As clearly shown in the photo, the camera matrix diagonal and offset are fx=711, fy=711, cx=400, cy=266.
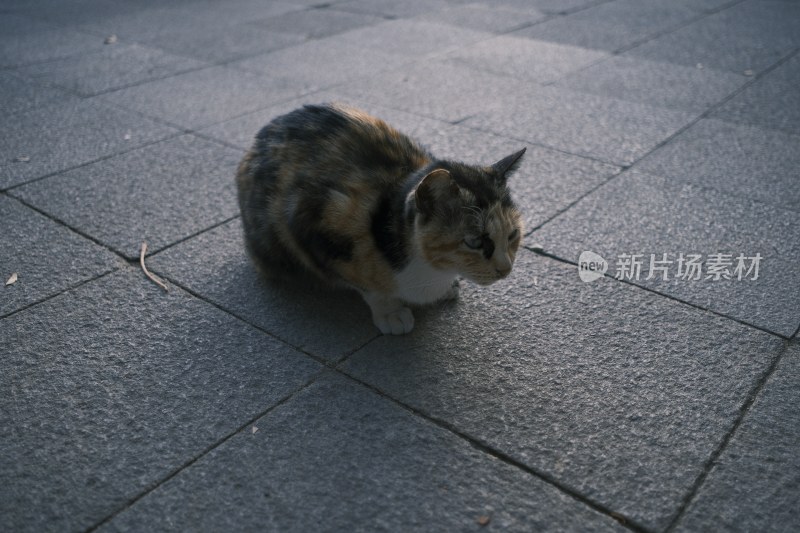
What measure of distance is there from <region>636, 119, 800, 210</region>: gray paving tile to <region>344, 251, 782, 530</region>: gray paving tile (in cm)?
157

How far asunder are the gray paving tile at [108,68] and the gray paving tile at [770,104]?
196 inches

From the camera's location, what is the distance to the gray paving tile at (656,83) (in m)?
6.17

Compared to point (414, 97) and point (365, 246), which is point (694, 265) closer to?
point (365, 246)

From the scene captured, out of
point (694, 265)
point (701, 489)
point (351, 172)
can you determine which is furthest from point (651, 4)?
point (701, 489)

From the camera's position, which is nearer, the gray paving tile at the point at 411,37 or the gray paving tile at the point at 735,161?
the gray paving tile at the point at 735,161

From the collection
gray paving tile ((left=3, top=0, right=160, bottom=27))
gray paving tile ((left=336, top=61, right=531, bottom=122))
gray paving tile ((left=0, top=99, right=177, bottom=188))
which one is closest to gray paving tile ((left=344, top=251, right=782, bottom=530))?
gray paving tile ((left=336, top=61, right=531, bottom=122))

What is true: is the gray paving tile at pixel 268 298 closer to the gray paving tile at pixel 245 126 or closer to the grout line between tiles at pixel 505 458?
the grout line between tiles at pixel 505 458

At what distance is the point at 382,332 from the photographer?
3320mm

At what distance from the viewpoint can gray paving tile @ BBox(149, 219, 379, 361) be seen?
3293 mm

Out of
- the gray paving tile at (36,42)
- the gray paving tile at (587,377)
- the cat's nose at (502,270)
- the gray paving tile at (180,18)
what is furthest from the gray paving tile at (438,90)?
the gray paving tile at (36,42)

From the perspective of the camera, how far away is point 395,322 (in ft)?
10.8

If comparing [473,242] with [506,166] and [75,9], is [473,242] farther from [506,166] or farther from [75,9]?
[75,9]

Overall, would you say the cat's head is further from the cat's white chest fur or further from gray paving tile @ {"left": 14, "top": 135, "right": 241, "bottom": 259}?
gray paving tile @ {"left": 14, "top": 135, "right": 241, "bottom": 259}

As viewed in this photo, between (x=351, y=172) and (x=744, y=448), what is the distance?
6.38 ft
